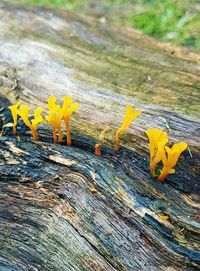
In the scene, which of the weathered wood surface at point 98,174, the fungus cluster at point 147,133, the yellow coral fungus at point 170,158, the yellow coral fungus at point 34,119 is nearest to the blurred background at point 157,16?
the weathered wood surface at point 98,174

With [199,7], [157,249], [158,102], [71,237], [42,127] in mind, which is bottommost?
[71,237]

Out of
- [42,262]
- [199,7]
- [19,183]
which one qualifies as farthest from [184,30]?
[42,262]

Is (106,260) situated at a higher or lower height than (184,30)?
lower

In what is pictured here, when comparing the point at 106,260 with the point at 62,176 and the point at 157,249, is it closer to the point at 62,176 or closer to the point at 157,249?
the point at 157,249

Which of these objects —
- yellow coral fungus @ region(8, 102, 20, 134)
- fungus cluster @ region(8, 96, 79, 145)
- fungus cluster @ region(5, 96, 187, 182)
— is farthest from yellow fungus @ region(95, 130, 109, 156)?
yellow coral fungus @ region(8, 102, 20, 134)

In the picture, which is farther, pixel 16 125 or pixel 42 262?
pixel 16 125

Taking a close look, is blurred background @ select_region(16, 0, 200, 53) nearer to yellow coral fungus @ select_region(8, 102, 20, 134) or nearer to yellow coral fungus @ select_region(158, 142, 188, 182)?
yellow coral fungus @ select_region(158, 142, 188, 182)

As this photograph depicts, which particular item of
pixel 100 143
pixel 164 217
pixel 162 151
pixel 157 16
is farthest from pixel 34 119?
pixel 157 16
